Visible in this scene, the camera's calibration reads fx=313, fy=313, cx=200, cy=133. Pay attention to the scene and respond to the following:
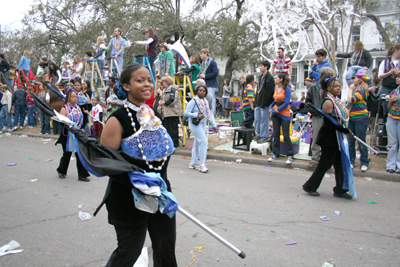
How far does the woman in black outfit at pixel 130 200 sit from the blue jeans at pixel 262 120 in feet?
21.8

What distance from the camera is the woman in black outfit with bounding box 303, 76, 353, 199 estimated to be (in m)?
5.26

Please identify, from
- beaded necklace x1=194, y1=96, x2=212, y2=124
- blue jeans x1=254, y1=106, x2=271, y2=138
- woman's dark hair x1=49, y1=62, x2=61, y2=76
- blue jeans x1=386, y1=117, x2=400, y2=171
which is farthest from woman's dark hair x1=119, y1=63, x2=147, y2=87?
woman's dark hair x1=49, y1=62, x2=61, y2=76

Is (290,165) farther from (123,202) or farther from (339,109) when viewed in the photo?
(123,202)

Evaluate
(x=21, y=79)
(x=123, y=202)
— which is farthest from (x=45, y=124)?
(x=123, y=202)

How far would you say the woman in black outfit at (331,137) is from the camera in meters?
5.26

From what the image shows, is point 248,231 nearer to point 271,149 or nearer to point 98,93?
point 271,149

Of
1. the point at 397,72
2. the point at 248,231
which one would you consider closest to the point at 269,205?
the point at 248,231

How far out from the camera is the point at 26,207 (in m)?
4.86

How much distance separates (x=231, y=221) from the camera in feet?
14.1

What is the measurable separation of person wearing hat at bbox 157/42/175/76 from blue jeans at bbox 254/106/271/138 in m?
3.55

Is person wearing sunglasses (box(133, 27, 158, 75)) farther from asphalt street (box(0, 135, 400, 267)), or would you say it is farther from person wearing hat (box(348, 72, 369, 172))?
person wearing hat (box(348, 72, 369, 172))

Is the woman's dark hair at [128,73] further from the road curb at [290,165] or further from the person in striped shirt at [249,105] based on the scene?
the person in striped shirt at [249,105]

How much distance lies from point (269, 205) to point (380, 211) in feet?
5.46

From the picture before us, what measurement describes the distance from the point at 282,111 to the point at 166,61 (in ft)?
15.5
